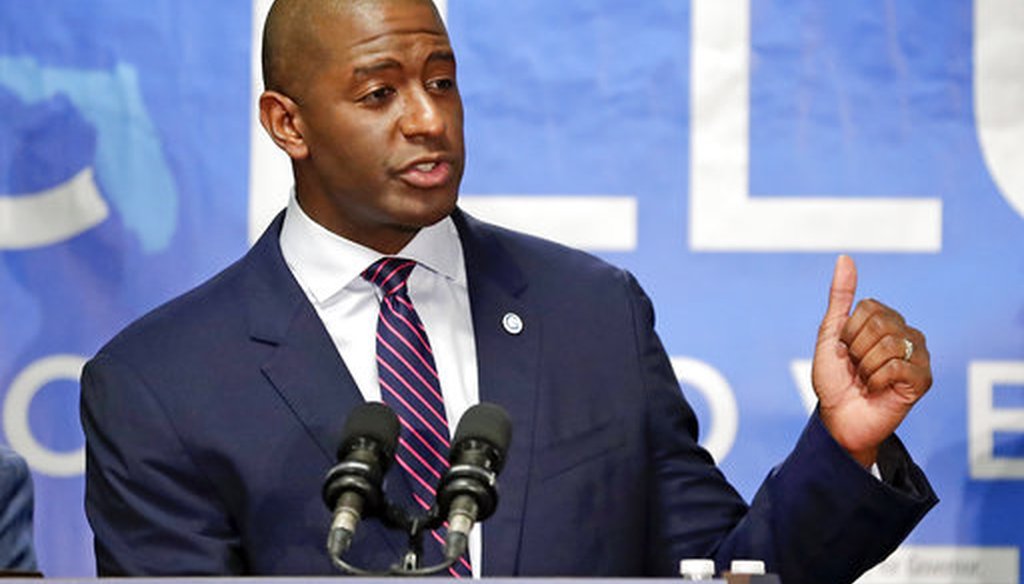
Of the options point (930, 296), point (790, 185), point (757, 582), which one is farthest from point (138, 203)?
point (757, 582)

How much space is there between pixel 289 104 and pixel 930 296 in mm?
1281

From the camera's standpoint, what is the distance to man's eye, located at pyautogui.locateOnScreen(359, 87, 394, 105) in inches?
109

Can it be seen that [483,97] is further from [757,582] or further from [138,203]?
[757,582]

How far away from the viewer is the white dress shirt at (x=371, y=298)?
2.80 metres

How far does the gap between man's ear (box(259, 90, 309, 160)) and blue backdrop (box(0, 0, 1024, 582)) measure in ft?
2.50

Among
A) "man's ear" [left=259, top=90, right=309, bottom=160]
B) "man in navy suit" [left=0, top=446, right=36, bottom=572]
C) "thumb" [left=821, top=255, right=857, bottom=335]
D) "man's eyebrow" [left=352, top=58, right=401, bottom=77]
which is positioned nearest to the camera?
"thumb" [left=821, top=255, right=857, bottom=335]

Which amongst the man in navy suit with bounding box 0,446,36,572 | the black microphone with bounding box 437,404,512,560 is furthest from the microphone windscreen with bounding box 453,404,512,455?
the man in navy suit with bounding box 0,446,36,572

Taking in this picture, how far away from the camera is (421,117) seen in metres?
2.73

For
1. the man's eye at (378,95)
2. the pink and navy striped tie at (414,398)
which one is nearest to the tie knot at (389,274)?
the pink and navy striped tie at (414,398)

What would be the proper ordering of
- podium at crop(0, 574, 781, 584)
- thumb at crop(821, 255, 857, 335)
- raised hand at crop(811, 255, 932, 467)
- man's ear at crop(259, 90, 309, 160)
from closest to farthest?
podium at crop(0, 574, 781, 584)
raised hand at crop(811, 255, 932, 467)
thumb at crop(821, 255, 857, 335)
man's ear at crop(259, 90, 309, 160)

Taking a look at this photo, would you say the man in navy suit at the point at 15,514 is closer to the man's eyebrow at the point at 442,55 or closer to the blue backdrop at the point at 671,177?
the blue backdrop at the point at 671,177

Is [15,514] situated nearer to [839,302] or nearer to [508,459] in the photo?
[508,459]

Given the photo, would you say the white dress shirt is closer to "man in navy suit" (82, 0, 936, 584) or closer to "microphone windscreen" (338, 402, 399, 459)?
"man in navy suit" (82, 0, 936, 584)

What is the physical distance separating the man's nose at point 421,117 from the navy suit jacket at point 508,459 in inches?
10.3
